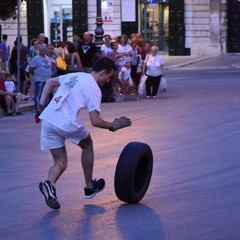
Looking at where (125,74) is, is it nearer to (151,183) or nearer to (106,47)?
(106,47)

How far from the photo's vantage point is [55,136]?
27.2 ft

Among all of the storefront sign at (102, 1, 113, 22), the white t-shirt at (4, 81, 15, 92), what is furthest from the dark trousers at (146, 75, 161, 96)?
the storefront sign at (102, 1, 113, 22)

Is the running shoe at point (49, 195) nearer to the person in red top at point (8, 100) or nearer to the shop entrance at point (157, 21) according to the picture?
the person in red top at point (8, 100)

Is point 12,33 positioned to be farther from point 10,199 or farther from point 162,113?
point 10,199

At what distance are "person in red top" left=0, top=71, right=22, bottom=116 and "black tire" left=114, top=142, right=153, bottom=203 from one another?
958 centimetres

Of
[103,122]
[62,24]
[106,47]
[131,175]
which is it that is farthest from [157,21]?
[103,122]

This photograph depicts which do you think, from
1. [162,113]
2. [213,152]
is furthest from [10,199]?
[162,113]

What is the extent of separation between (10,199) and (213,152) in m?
4.24

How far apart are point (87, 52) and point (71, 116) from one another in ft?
42.5

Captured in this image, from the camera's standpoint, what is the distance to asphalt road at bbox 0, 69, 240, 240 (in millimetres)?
7438

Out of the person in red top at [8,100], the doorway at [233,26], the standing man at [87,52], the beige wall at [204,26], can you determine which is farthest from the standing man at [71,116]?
the doorway at [233,26]

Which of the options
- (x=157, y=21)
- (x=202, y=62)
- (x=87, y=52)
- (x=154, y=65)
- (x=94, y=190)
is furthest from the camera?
(x=157, y=21)

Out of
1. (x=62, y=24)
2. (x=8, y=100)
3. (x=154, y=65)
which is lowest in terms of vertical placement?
(x=8, y=100)

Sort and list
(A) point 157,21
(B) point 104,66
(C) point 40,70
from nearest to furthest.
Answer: (B) point 104,66 → (C) point 40,70 → (A) point 157,21
